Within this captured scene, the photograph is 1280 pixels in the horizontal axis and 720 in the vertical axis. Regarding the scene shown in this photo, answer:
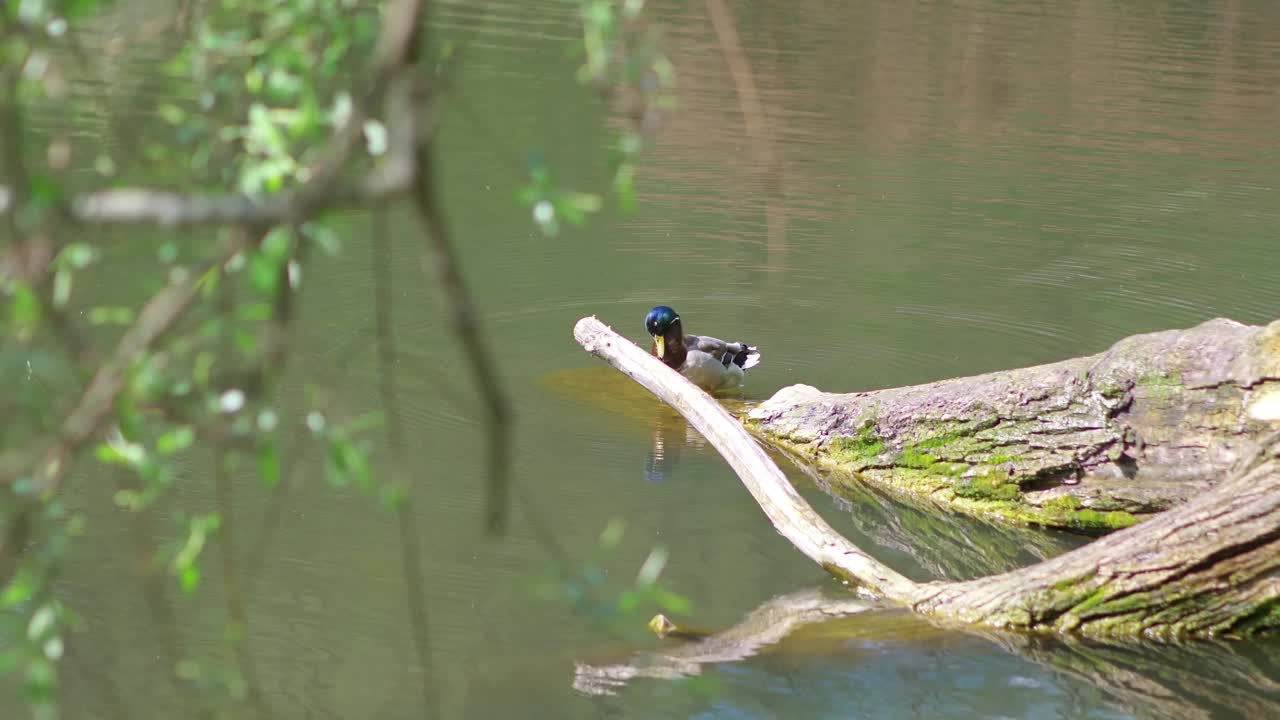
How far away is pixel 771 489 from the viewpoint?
5.68 meters

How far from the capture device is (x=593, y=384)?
8.12m

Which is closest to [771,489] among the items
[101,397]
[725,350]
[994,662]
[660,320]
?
[994,662]

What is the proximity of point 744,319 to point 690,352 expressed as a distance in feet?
4.52

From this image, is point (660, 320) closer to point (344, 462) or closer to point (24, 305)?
point (344, 462)

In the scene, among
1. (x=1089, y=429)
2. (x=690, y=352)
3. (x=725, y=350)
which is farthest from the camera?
(x=725, y=350)

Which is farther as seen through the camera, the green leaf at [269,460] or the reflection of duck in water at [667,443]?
the reflection of duck in water at [667,443]

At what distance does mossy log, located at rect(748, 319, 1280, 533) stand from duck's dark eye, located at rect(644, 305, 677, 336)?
155 cm

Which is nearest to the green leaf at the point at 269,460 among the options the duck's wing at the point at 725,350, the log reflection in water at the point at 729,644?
the log reflection in water at the point at 729,644

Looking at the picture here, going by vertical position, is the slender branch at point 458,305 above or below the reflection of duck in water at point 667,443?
above

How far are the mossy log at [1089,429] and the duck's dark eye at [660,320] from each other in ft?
Result: 5.07

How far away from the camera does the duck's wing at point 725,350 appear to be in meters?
8.03

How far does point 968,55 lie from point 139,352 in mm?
18736

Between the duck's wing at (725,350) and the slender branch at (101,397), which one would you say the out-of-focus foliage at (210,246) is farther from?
the duck's wing at (725,350)

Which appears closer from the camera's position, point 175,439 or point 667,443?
point 175,439
